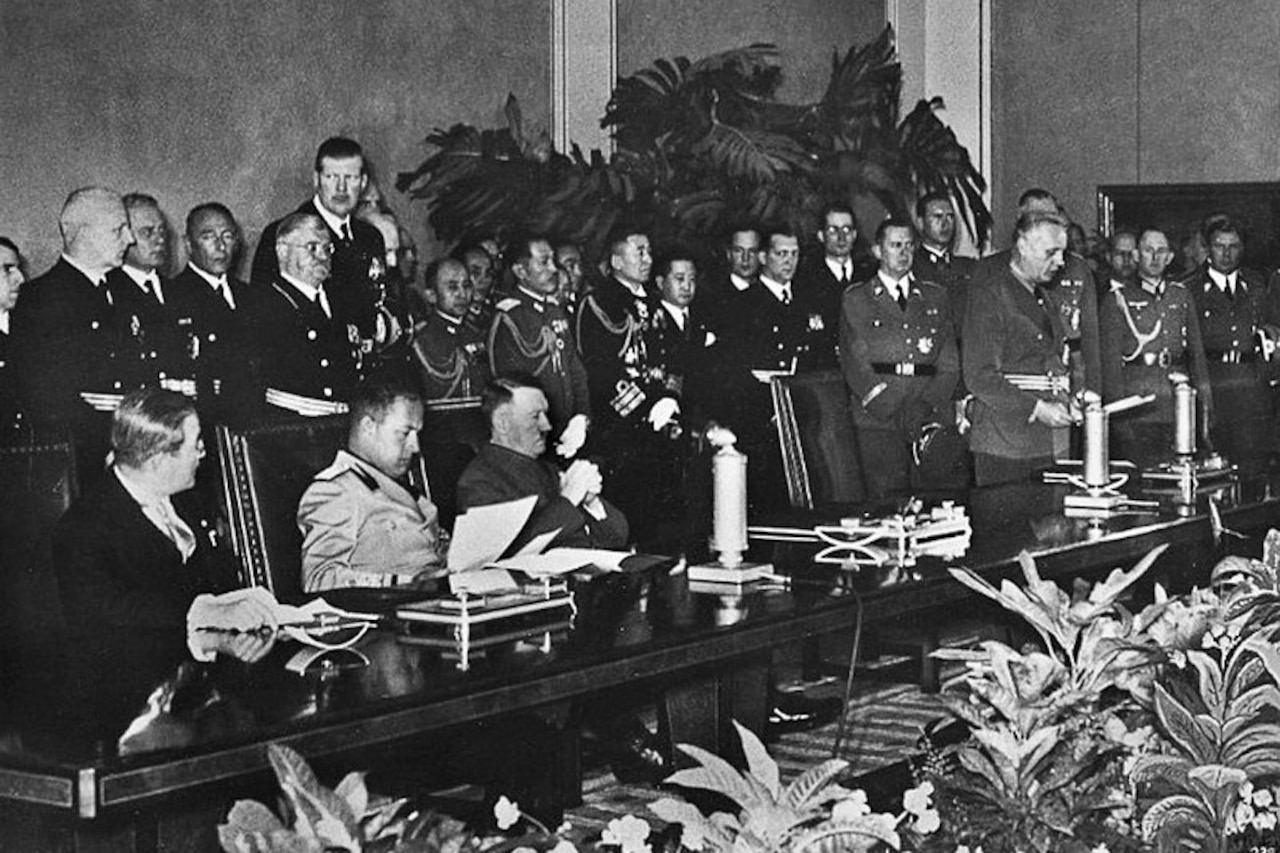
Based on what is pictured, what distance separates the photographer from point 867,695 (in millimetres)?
6027

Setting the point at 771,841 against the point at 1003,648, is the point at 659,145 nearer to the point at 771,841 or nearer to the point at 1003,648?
the point at 1003,648

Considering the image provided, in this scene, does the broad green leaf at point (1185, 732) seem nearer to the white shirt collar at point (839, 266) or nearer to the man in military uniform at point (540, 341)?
the man in military uniform at point (540, 341)

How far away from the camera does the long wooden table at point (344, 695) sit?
8.26ft

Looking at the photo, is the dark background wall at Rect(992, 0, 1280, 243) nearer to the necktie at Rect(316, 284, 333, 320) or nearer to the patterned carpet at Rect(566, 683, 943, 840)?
the patterned carpet at Rect(566, 683, 943, 840)

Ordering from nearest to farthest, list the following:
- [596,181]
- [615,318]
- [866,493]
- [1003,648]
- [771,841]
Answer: [771,841], [1003,648], [866,493], [615,318], [596,181]

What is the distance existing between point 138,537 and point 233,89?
14.1 feet

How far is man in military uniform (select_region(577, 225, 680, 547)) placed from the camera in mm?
7555

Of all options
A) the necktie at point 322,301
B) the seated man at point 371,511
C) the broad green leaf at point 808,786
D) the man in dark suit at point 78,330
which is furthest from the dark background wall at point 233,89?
the broad green leaf at point 808,786

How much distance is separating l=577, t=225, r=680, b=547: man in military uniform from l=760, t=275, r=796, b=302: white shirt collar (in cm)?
65

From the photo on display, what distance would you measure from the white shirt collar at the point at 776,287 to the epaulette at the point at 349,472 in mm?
4030

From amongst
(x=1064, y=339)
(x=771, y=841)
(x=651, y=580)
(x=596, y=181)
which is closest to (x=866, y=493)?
(x=1064, y=339)

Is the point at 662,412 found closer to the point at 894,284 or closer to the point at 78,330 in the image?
the point at 894,284

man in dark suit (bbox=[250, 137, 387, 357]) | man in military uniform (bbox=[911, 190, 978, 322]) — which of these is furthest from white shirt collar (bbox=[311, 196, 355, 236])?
man in military uniform (bbox=[911, 190, 978, 322])

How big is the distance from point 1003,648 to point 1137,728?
0.19 metres
